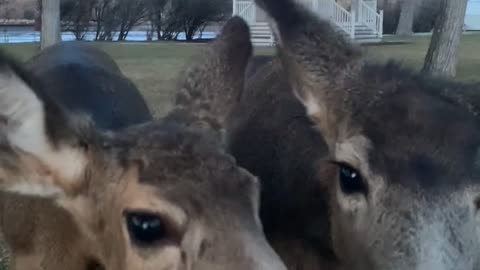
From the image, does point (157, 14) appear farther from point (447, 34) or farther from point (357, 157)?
point (357, 157)

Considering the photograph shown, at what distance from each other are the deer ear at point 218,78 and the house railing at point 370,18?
44.0 m

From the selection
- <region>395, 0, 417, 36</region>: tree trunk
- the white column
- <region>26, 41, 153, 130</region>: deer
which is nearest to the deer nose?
<region>26, 41, 153, 130</region>: deer

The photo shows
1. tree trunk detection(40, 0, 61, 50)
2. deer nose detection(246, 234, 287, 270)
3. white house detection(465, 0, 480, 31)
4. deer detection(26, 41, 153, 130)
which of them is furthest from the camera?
white house detection(465, 0, 480, 31)

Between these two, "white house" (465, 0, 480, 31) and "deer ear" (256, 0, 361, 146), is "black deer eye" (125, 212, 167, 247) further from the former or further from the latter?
"white house" (465, 0, 480, 31)

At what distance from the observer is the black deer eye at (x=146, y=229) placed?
4969mm

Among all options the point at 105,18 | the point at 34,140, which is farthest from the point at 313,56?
the point at 105,18

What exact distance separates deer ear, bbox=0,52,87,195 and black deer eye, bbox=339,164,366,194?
1.52 metres

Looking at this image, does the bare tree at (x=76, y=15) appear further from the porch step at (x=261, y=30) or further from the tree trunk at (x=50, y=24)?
the tree trunk at (x=50, y=24)

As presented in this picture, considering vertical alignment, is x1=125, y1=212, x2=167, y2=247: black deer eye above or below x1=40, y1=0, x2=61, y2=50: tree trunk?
above

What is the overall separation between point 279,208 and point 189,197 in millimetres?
2074

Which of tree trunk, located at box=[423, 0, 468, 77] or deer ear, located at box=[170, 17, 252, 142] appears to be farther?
tree trunk, located at box=[423, 0, 468, 77]

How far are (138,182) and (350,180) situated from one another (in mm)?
1299

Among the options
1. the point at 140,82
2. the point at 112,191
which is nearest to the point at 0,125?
the point at 112,191

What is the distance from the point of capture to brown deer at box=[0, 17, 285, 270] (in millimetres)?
4969
